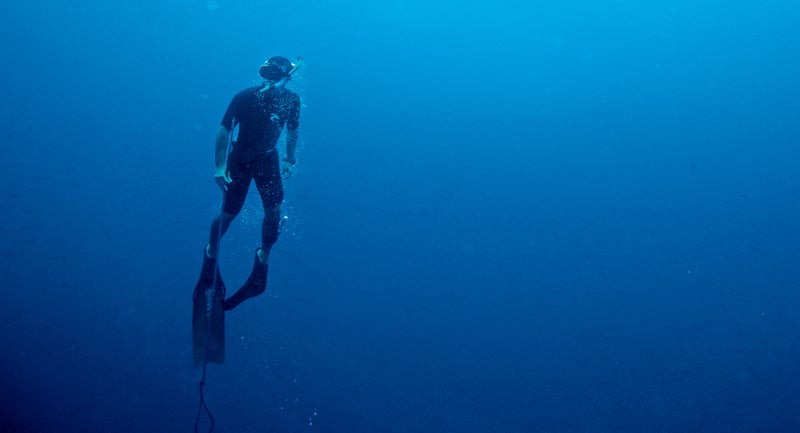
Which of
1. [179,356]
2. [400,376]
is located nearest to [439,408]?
[400,376]

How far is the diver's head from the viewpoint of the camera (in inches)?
87.6

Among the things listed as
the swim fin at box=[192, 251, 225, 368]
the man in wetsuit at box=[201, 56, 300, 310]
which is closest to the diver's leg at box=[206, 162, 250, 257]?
the man in wetsuit at box=[201, 56, 300, 310]

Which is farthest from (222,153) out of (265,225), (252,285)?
(252,285)

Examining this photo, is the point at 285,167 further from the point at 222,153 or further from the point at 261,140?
the point at 222,153

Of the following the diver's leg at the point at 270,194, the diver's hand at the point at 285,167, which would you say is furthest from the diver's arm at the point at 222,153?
the diver's hand at the point at 285,167

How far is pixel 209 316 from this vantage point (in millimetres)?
2652

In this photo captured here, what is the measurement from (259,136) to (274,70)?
37 centimetres

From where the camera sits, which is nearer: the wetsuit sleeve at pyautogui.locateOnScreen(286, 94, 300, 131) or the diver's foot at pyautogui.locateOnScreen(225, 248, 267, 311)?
the wetsuit sleeve at pyautogui.locateOnScreen(286, 94, 300, 131)

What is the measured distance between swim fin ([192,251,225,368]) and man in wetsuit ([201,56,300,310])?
40 centimetres

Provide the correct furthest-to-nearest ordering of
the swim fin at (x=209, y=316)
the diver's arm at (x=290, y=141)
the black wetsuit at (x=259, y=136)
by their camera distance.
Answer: the swim fin at (x=209, y=316)
the diver's arm at (x=290, y=141)
the black wetsuit at (x=259, y=136)

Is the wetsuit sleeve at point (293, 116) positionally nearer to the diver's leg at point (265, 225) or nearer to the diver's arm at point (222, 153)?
the diver's leg at point (265, 225)

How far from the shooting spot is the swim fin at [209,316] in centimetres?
253

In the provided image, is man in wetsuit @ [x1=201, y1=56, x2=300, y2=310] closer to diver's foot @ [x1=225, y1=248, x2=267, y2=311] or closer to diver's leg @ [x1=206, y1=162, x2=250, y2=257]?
diver's leg @ [x1=206, y1=162, x2=250, y2=257]

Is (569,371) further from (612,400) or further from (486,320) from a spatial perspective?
(486,320)
